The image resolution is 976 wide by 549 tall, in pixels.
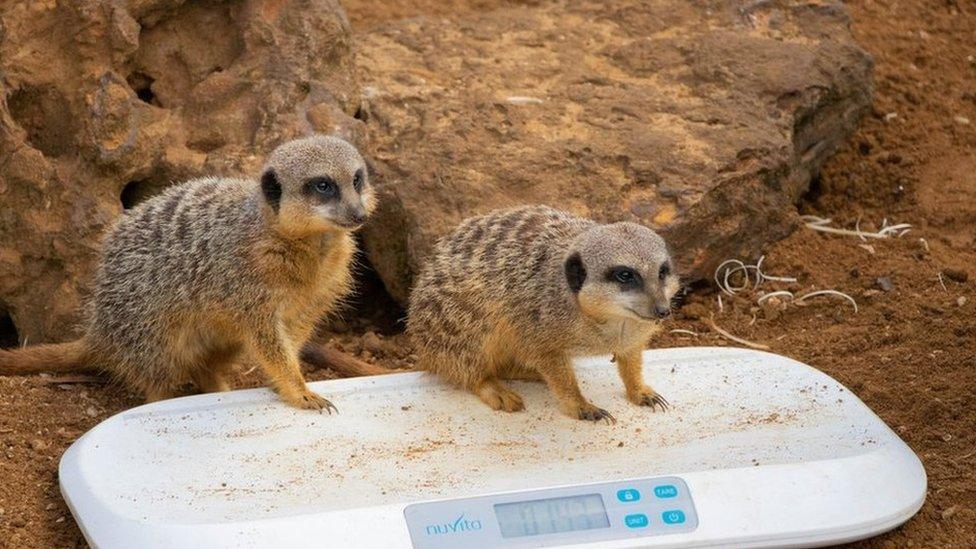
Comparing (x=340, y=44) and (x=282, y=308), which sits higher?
(x=340, y=44)

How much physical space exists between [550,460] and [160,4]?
6.28 ft

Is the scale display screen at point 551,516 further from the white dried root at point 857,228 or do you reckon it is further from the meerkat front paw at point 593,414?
the white dried root at point 857,228

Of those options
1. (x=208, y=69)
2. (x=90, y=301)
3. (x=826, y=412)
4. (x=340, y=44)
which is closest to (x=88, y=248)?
(x=90, y=301)

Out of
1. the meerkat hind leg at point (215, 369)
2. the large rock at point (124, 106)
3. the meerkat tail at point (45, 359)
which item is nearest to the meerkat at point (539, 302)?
the meerkat hind leg at point (215, 369)

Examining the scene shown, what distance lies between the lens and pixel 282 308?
353 centimetres

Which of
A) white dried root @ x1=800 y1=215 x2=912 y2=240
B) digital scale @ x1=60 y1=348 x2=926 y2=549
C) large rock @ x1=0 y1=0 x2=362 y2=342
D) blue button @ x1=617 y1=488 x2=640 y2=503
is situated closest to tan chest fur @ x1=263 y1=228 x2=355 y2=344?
digital scale @ x1=60 y1=348 x2=926 y2=549

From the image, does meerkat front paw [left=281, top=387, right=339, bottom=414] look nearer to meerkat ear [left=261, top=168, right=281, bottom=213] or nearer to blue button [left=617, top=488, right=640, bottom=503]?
meerkat ear [left=261, top=168, right=281, bottom=213]

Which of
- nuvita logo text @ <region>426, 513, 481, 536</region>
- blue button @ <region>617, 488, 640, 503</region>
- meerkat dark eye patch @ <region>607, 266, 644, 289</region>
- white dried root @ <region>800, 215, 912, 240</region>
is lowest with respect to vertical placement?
white dried root @ <region>800, 215, 912, 240</region>

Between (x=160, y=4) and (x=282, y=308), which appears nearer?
(x=282, y=308)

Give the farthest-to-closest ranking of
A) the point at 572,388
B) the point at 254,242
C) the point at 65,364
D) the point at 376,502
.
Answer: the point at 65,364 < the point at 254,242 < the point at 572,388 < the point at 376,502

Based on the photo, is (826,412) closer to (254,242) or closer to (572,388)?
(572,388)

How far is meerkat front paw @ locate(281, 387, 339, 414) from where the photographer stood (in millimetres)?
3162

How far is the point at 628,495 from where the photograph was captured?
271cm

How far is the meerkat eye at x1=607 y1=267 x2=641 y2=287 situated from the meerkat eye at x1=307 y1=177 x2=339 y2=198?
2.31 feet
